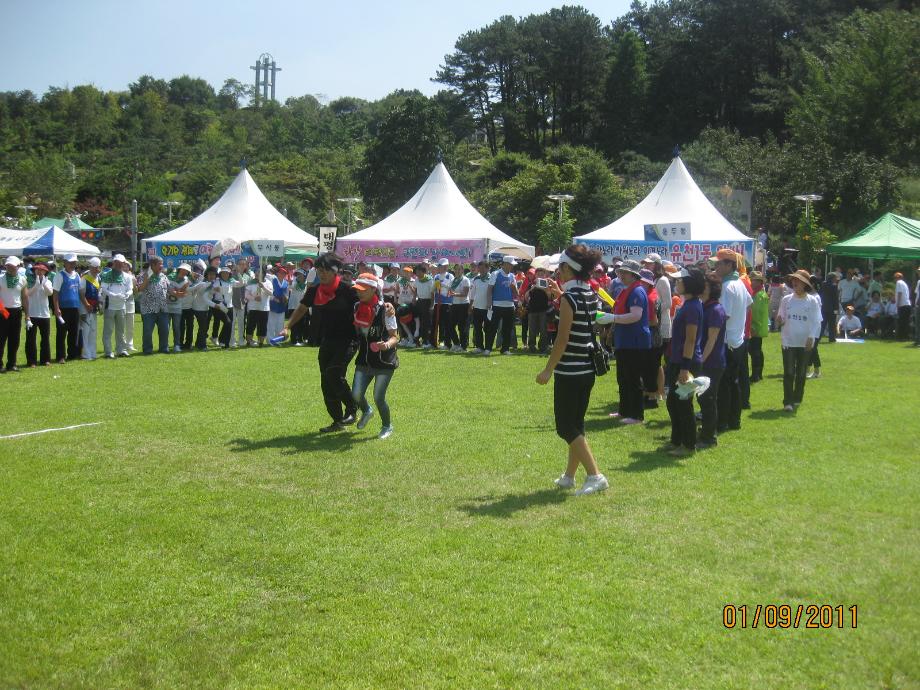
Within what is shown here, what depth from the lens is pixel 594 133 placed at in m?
75.9

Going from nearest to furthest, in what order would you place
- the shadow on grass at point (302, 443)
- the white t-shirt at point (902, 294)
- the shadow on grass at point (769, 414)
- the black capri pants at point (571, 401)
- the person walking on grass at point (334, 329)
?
1. the black capri pants at point (571, 401)
2. the shadow on grass at point (302, 443)
3. the person walking on grass at point (334, 329)
4. the shadow on grass at point (769, 414)
5. the white t-shirt at point (902, 294)

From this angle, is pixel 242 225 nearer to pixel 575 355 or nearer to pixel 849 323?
pixel 849 323

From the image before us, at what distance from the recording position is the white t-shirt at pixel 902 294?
23.0 m

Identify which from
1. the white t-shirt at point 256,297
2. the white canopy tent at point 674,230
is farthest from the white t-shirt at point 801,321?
the white t-shirt at point 256,297

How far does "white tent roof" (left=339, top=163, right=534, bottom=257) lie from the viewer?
85.2ft

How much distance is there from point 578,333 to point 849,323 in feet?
63.2

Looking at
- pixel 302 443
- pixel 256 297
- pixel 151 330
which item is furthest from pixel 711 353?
pixel 256 297

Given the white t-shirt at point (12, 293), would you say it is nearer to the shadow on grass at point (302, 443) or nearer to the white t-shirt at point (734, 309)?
the shadow on grass at point (302, 443)

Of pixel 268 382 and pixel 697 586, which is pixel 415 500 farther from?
pixel 268 382

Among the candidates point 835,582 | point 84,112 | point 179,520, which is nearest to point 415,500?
point 179,520

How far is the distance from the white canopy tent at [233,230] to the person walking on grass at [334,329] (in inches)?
665

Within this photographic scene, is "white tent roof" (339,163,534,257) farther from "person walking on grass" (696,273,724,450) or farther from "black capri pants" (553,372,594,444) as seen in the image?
"black capri pants" (553,372,594,444)

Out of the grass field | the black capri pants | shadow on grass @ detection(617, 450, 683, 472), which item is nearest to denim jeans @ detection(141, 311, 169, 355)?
the grass field
